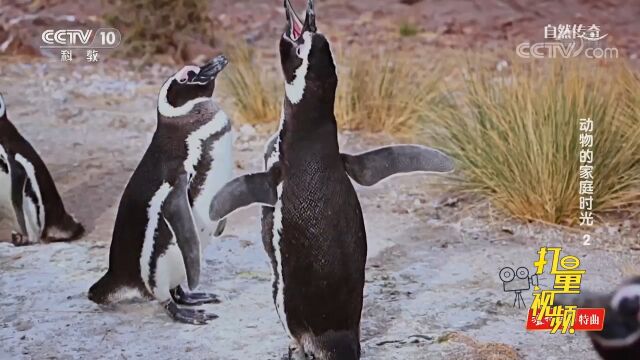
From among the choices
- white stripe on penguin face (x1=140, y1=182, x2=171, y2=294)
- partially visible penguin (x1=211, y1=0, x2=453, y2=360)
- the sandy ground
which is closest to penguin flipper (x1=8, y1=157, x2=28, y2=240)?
the sandy ground

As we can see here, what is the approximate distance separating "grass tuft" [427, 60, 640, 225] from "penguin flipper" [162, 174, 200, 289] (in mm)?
948

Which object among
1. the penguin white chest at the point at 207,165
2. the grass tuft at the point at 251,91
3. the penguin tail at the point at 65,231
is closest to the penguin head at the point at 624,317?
the penguin white chest at the point at 207,165

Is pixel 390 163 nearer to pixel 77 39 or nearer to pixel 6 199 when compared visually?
pixel 6 199

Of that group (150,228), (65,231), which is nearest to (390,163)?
(150,228)

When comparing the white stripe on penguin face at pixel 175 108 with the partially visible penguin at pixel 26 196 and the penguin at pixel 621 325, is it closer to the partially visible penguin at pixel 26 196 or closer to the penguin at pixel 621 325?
the partially visible penguin at pixel 26 196

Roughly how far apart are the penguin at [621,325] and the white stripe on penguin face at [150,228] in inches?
32.1

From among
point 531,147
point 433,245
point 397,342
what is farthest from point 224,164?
point 531,147

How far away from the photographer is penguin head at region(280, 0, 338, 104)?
149 centimetres

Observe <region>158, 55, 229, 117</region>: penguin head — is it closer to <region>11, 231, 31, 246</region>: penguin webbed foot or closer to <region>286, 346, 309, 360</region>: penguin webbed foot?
<region>286, 346, 309, 360</region>: penguin webbed foot

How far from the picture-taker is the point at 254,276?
2096 millimetres

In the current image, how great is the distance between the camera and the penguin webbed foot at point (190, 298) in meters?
1.94

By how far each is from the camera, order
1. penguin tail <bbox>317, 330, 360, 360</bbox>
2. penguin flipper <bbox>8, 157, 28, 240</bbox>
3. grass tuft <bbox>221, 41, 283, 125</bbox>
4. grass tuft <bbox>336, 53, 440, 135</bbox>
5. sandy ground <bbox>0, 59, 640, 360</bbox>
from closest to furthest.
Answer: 1. penguin tail <bbox>317, 330, 360, 360</bbox>
2. sandy ground <bbox>0, 59, 640, 360</bbox>
3. penguin flipper <bbox>8, 157, 28, 240</bbox>
4. grass tuft <bbox>336, 53, 440, 135</bbox>
5. grass tuft <bbox>221, 41, 283, 125</bbox>

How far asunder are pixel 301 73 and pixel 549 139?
1.03 metres

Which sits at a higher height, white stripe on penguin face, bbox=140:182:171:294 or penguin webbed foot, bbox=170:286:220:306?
white stripe on penguin face, bbox=140:182:171:294
